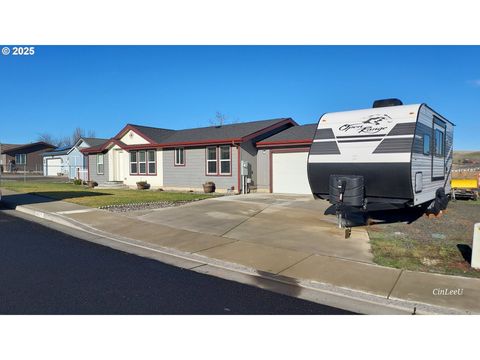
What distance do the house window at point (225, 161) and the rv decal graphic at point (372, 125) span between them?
398 inches

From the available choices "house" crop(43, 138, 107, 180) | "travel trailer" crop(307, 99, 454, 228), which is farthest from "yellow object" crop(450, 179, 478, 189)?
"house" crop(43, 138, 107, 180)

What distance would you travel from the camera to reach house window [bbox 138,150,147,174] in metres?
23.4

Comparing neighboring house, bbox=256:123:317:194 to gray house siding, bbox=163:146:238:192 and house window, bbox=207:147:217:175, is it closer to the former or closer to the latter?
gray house siding, bbox=163:146:238:192

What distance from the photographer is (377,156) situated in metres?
8.27

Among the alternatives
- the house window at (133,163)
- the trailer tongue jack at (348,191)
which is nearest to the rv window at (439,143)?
the trailer tongue jack at (348,191)

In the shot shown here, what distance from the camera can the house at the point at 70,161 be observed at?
122 feet

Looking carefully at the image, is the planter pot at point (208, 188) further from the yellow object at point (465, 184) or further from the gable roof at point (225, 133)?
the yellow object at point (465, 184)

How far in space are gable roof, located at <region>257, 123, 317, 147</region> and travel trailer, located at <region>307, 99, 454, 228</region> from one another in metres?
7.05

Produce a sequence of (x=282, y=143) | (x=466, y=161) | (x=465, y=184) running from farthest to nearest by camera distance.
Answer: (x=466, y=161)
(x=282, y=143)
(x=465, y=184)

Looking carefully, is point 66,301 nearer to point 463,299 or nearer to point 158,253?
point 158,253

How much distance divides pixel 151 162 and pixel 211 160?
5735mm

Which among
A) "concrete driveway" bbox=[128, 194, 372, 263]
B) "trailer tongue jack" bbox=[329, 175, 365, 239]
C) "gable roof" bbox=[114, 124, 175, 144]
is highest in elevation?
"gable roof" bbox=[114, 124, 175, 144]

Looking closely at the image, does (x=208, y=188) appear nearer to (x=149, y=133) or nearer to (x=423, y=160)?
(x=149, y=133)

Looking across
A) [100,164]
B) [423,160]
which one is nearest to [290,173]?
[423,160]
